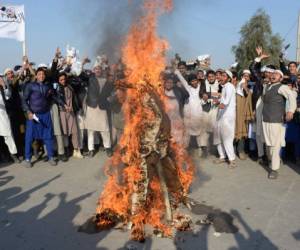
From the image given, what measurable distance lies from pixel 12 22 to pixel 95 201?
680 cm

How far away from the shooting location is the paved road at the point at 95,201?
4.85 m

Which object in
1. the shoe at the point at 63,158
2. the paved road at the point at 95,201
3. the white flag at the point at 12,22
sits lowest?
the paved road at the point at 95,201

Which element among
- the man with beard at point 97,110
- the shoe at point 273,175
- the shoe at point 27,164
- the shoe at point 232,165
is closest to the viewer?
the shoe at point 273,175

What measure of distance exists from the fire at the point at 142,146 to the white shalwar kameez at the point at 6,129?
4.23 metres

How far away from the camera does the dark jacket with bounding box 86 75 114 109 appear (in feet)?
31.1

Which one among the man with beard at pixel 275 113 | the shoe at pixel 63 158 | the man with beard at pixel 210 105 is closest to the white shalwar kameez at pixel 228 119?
the man with beard at pixel 210 105

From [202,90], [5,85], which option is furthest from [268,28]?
[5,85]

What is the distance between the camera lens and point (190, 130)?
31.1 feet

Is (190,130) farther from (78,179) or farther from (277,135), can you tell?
(78,179)

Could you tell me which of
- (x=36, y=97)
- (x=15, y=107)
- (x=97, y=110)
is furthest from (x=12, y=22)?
(x=97, y=110)

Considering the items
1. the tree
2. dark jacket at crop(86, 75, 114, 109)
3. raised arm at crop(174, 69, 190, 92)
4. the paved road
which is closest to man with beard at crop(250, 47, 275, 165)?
the paved road

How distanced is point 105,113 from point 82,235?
4.99 metres

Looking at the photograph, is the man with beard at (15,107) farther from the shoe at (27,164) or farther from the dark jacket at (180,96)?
the dark jacket at (180,96)

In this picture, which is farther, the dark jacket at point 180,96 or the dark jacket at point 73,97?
the dark jacket at point 73,97
